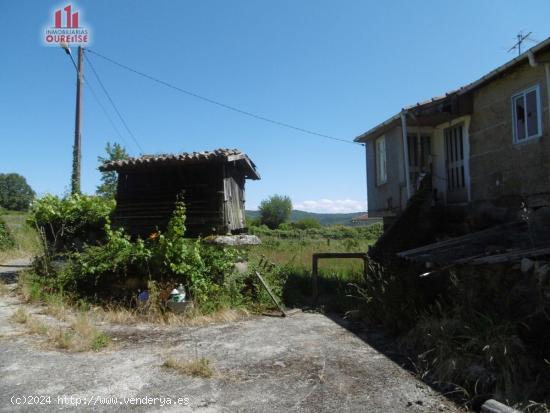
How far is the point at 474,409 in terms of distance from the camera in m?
4.05

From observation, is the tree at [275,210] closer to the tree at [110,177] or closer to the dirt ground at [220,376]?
the tree at [110,177]

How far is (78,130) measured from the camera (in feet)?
43.0

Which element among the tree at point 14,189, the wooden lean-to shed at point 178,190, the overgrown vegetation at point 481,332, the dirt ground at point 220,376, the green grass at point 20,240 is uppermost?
the tree at point 14,189

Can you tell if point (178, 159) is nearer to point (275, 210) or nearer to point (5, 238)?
point (5, 238)

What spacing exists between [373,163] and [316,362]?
323 inches

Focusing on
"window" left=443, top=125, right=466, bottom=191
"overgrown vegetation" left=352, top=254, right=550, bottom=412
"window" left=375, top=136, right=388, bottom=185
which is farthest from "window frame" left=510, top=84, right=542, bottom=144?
"window" left=375, top=136, right=388, bottom=185

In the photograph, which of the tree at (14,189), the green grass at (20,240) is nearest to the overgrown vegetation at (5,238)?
the green grass at (20,240)

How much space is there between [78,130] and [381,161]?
9.38m

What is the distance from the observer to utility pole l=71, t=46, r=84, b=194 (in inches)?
509

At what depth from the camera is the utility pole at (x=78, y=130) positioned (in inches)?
509

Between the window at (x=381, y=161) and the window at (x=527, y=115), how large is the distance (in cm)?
399

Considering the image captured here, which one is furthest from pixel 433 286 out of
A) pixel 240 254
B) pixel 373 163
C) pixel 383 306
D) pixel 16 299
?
pixel 16 299

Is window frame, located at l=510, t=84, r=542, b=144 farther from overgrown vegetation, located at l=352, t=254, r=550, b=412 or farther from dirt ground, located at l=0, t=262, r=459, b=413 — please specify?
dirt ground, located at l=0, t=262, r=459, b=413

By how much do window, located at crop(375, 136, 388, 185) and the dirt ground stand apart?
6018 mm
